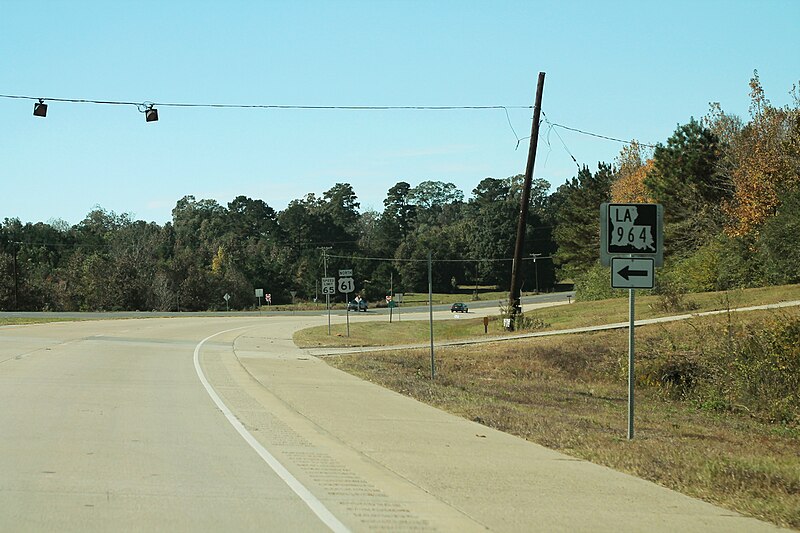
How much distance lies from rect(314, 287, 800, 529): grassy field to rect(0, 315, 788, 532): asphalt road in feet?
1.91

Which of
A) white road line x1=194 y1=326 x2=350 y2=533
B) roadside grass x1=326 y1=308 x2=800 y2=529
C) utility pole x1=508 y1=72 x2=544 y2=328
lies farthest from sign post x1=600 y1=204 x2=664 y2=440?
utility pole x1=508 y1=72 x2=544 y2=328

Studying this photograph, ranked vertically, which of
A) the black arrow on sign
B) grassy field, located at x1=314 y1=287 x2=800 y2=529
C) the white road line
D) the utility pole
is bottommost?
grassy field, located at x1=314 y1=287 x2=800 y2=529

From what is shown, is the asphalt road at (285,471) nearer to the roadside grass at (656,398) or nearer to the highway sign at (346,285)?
the roadside grass at (656,398)

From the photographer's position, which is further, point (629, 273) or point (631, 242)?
point (631, 242)

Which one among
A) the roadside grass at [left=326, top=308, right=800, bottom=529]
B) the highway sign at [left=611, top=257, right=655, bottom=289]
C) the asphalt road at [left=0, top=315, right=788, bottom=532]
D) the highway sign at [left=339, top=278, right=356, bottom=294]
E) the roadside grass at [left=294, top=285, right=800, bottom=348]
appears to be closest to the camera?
the asphalt road at [left=0, top=315, right=788, bottom=532]

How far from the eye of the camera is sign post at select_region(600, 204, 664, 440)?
473 inches


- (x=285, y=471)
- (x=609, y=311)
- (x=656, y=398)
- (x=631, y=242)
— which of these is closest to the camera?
(x=285, y=471)

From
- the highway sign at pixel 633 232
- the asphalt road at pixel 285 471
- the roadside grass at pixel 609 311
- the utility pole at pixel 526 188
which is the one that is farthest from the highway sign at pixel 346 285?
the highway sign at pixel 633 232

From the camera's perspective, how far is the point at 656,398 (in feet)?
77.1

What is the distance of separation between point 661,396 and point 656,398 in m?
0.40

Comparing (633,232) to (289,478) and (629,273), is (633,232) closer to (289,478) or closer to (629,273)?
(629,273)

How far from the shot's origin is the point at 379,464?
411 inches

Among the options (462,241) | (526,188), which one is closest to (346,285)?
(526,188)

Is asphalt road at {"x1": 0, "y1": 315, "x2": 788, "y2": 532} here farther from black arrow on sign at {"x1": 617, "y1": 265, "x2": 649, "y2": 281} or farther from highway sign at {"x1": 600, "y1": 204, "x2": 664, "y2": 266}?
highway sign at {"x1": 600, "y1": 204, "x2": 664, "y2": 266}
